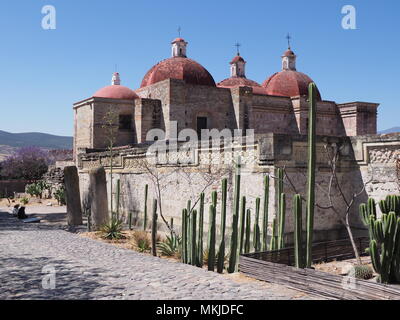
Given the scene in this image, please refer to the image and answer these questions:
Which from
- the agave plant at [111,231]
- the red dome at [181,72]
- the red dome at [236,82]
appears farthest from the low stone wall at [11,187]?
the agave plant at [111,231]

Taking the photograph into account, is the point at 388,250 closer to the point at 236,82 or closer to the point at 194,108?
the point at 194,108

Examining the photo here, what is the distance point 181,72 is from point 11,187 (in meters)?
14.3

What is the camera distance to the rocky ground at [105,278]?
595 centimetres

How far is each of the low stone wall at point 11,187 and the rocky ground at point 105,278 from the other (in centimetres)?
2106

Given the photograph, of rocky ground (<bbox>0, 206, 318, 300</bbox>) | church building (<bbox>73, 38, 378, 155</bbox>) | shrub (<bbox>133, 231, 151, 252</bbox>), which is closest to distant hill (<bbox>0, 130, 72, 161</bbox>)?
church building (<bbox>73, 38, 378, 155</bbox>)

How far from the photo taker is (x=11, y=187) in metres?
30.5

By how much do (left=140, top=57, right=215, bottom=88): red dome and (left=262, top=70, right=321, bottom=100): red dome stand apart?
5289 mm

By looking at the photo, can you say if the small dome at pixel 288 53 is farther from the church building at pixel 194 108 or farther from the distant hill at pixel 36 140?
the distant hill at pixel 36 140

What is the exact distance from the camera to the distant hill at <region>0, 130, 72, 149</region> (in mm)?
146350

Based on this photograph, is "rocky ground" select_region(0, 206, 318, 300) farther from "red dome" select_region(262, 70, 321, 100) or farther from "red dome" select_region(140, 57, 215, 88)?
"red dome" select_region(262, 70, 321, 100)

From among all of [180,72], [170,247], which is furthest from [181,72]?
[170,247]
